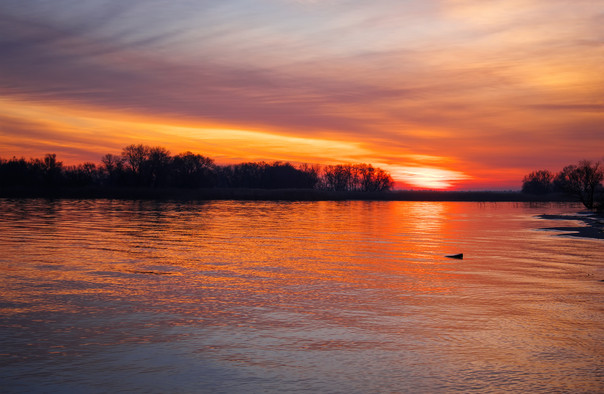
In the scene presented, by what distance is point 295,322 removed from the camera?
11.5 meters

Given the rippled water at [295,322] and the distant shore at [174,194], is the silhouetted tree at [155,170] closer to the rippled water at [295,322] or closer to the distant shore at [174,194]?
the distant shore at [174,194]

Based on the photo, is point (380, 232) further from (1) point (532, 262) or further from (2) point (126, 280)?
(2) point (126, 280)

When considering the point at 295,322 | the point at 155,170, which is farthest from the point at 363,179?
the point at 295,322

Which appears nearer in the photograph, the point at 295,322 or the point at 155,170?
the point at 295,322

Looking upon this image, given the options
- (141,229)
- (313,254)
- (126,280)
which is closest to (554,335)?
(126,280)

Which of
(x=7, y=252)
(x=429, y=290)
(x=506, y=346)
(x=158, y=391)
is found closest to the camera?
(x=158, y=391)

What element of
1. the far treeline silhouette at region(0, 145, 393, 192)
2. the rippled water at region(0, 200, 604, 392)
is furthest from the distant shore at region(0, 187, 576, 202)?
the rippled water at region(0, 200, 604, 392)

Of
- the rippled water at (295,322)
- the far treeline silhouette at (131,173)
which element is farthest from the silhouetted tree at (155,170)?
the rippled water at (295,322)

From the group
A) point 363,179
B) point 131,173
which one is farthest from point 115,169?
point 363,179

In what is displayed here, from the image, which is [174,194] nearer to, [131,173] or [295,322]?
[131,173]

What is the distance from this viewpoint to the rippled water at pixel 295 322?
8219mm

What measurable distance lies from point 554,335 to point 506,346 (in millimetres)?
1593

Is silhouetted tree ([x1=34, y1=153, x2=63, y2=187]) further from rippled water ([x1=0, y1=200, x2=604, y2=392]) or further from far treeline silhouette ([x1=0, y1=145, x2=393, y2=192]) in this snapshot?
rippled water ([x1=0, y1=200, x2=604, y2=392])

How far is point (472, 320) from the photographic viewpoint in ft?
38.9
